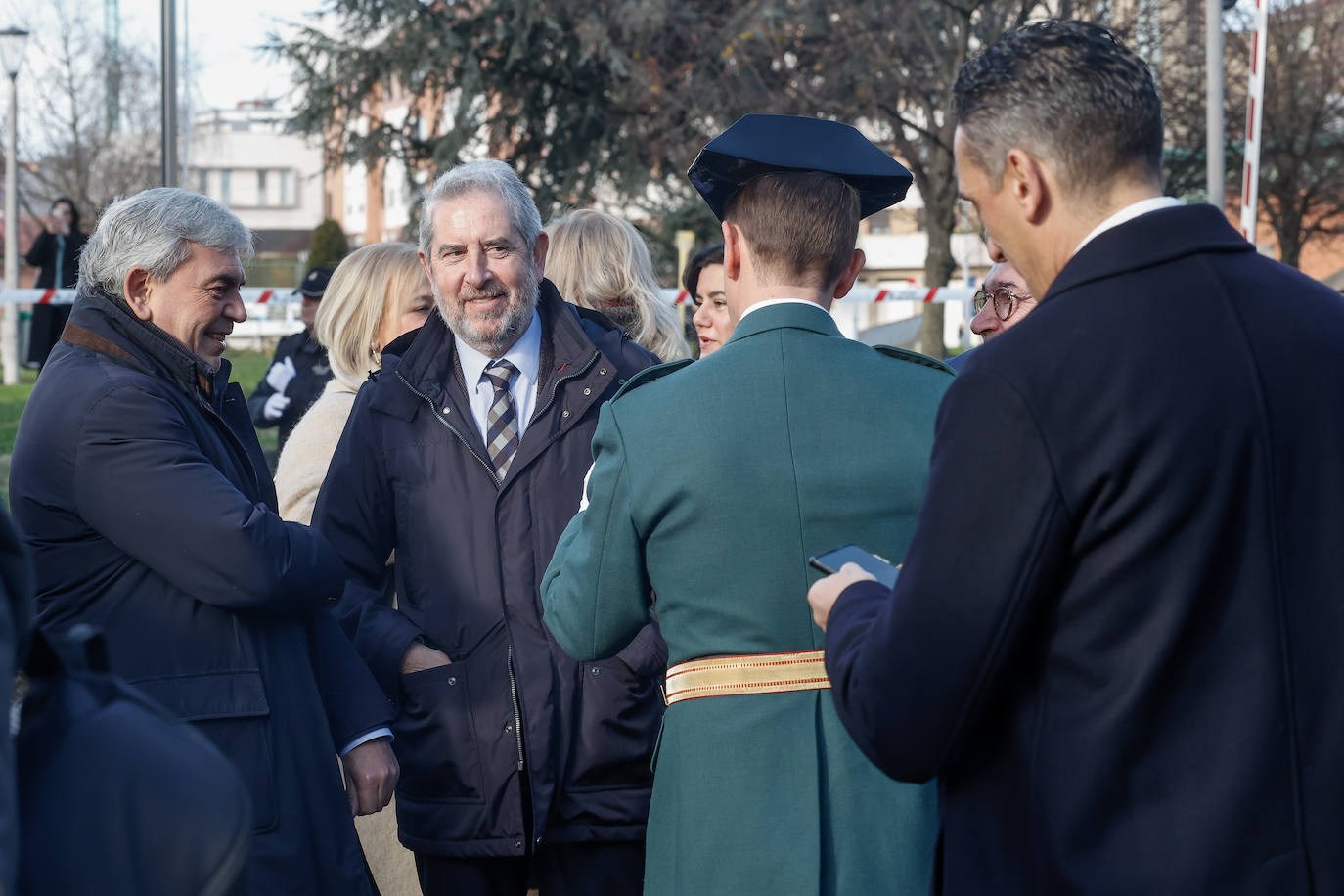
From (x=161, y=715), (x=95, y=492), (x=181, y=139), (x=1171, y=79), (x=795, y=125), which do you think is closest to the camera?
(x=161, y=715)

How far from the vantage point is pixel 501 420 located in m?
3.95

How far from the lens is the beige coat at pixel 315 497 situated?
15.0 ft

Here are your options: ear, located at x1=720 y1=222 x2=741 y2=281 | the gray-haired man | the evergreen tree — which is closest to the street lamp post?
the gray-haired man

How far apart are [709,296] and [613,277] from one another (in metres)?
0.50

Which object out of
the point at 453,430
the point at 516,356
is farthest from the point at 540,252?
the point at 453,430

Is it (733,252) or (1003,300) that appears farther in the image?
(1003,300)

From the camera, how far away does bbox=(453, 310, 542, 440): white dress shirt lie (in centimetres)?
401

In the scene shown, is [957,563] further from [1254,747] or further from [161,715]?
[161,715]

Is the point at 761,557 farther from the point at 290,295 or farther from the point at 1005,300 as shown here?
the point at 290,295

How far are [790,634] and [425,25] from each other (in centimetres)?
2219

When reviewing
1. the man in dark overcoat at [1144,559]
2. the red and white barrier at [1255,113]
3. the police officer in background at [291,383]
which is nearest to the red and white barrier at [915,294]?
the red and white barrier at [1255,113]

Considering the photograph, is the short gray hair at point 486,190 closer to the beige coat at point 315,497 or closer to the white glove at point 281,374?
the beige coat at point 315,497

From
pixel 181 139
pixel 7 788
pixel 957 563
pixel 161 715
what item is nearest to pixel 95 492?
pixel 161 715

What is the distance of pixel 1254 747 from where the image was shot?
5.91 feet
